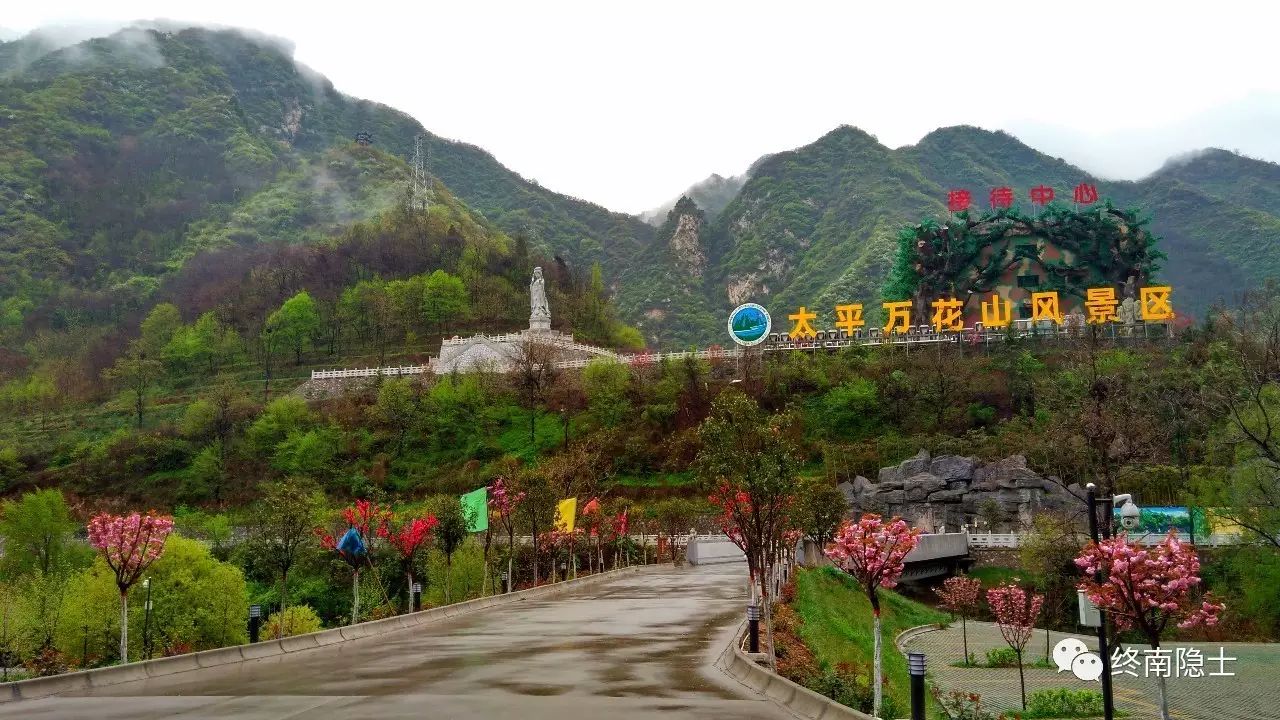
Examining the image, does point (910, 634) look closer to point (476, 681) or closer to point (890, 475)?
point (476, 681)

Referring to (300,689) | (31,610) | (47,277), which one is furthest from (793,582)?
(47,277)

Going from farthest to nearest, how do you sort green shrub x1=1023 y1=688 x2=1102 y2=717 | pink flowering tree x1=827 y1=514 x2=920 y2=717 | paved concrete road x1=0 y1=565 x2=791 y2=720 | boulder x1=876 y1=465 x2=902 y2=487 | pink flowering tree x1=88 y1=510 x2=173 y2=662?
boulder x1=876 y1=465 x2=902 y2=487 < pink flowering tree x1=88 y1=510 x2=173 y2=662 < green shrub x1=1023 y1=688 x2=1102 y2=717 < pink flowering tree x1=827 y1=514 x2=920 y2=717 < paved concrete road x1=0 y1=565 x2=791 y2=720

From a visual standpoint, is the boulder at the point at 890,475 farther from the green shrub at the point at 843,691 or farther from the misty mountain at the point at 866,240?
the misty mountain at the point at 866,240

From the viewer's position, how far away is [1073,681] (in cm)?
2455

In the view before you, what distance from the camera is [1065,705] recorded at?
19.6 m

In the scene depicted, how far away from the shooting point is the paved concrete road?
12156mm

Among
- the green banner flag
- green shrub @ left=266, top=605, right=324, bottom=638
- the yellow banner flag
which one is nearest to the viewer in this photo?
green shrub @ left=266, top=605, right=324, bottom=638

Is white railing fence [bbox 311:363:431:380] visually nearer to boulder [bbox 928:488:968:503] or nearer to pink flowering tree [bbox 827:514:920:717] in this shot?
boulder [bbox 928:488:968:503]

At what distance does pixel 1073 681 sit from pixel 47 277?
144 m

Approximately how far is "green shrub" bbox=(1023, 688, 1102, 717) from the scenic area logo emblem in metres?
54.4

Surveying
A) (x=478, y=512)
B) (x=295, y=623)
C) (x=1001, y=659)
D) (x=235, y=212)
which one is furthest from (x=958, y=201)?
(x=235, y=212)

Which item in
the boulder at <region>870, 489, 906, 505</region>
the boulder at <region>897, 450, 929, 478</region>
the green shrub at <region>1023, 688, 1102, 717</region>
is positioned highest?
the boulder at <region>897, 450, 929, 478</region>

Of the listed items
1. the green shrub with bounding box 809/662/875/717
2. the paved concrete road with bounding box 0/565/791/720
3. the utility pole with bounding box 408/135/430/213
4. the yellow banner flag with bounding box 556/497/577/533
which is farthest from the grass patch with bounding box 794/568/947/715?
the utility pole with bounding box 408/135/430/213

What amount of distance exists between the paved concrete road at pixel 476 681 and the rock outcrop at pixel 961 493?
3518 cm
